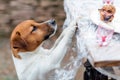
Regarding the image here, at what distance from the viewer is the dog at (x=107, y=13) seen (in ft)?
5.01

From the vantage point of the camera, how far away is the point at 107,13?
1.54m

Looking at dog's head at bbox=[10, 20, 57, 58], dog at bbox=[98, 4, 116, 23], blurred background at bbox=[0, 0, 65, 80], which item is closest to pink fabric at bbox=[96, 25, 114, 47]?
dog at bbox=[98, 4, 116, 23]

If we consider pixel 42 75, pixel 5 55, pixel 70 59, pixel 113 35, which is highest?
pixel 113 35

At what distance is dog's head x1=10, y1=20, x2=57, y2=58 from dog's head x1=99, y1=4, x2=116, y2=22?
26 cm

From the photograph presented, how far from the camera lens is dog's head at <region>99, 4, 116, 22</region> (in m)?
1.53

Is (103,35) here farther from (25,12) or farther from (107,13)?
(25,12)

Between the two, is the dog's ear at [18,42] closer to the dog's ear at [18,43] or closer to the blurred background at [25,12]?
the dog's ear at [18,43]

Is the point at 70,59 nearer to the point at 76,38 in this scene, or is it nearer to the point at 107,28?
the point at 76,38

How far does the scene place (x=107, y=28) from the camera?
58.4 inches

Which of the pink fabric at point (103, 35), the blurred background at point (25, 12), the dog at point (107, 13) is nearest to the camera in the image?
the pink fabric at point (103, 35)

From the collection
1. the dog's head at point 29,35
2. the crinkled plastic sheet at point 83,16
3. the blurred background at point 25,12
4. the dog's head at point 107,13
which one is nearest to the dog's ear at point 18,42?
the dog's head at point 29,35

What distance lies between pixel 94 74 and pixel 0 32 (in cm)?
169

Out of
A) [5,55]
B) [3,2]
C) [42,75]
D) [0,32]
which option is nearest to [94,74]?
[42,75]

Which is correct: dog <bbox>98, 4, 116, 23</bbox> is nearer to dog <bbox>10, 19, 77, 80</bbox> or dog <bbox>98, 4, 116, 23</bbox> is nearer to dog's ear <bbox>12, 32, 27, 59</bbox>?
dog <bbox>10, 19, 77, 80</bbox>
